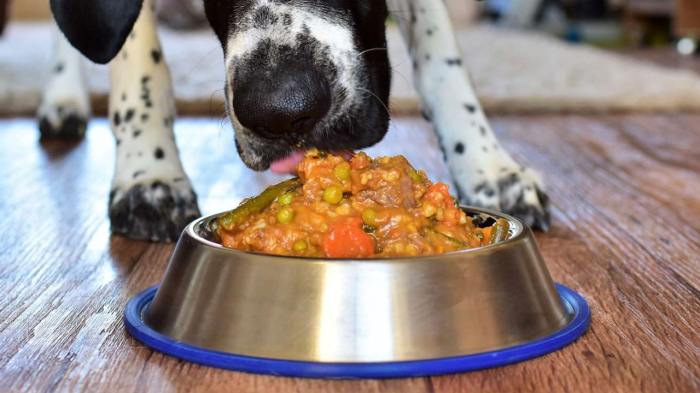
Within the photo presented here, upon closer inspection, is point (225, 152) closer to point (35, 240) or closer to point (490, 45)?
point (35, 240)

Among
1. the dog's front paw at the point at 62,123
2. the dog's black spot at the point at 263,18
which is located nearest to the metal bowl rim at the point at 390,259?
the dog's black spot at the point at 263,18

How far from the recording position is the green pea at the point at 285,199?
1.32 m

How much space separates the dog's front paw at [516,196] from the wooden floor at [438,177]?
0.04 m

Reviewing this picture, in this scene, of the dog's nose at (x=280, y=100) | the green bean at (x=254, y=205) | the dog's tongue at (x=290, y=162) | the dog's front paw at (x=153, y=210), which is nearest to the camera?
the green bean at (x=254, y=205)

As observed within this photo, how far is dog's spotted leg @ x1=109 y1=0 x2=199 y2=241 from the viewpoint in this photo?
1962mm

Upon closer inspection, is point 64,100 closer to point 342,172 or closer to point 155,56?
point 155,56

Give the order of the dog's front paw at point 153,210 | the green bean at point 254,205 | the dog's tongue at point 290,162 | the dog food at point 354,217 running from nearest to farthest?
the dog food at point 354,217 → the green bean at point 254,205 → the dog's tongue at point 290,162 → the dog's front paw at point 153,210

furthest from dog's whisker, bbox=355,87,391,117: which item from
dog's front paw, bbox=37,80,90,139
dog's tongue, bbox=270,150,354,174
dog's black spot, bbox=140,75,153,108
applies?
dog's front paw, bbox=37,80,90,139

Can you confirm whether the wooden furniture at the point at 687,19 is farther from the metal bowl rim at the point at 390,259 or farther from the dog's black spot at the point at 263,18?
the metal bowl rim at the point at 390,259

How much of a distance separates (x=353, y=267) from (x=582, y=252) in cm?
75

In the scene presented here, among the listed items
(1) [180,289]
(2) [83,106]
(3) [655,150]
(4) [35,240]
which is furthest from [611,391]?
(2) [83,106]

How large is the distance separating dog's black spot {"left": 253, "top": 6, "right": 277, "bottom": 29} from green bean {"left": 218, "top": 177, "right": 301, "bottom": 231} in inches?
12.7

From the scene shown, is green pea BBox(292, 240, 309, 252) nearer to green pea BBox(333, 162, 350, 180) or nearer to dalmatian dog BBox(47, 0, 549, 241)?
green pea BBox(333, 162, 350, 180)

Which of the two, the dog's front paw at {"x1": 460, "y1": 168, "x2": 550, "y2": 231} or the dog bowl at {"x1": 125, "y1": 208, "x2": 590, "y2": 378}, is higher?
the dog bowl at {"x1": 125, "y1": 208, "x2": 590, "y2": 378}
